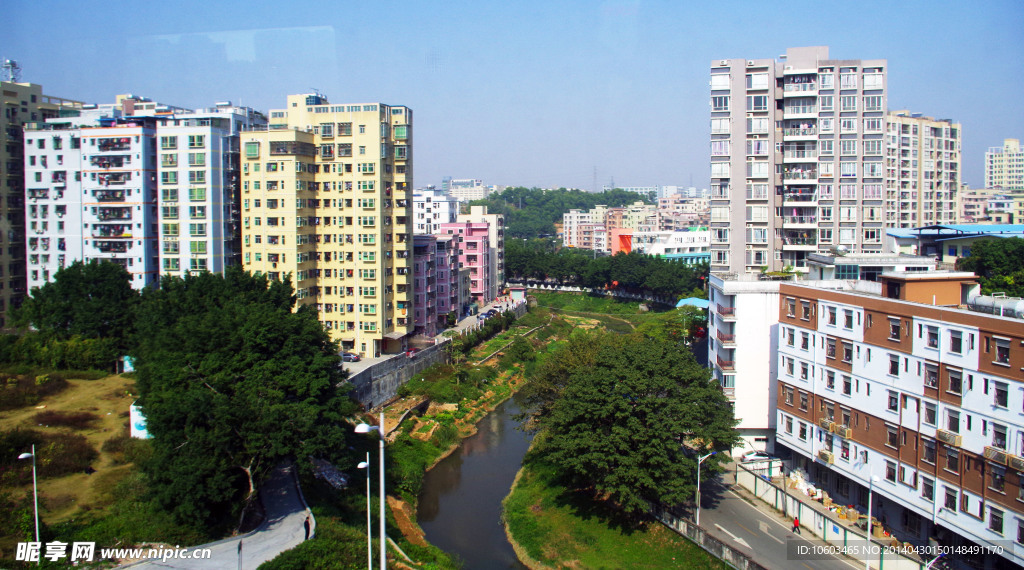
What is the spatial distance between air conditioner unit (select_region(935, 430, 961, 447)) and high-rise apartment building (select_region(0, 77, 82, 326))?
25.3m

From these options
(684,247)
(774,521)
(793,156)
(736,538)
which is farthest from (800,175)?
(684,247)

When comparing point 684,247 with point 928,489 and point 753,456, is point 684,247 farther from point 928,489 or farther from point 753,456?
point 928,489

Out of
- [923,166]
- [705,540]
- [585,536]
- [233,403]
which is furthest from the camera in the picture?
[923,166]

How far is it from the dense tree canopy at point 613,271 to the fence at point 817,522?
22124 mm

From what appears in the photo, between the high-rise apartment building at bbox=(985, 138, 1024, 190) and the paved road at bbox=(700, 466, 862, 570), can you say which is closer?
the paved road at bbox=(700, 466, 862, 570)

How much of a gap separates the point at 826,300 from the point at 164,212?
1821 centimetres

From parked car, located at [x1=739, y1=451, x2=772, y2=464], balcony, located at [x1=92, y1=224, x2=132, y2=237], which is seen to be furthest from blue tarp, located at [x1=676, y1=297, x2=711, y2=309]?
balcony, located at [x1=92, y1=224, x2=132, y2=237]

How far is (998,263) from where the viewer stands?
20.2 m

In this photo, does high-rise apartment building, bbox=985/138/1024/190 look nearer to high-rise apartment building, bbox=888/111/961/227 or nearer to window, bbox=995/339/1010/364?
high-rise apartment building, bbox=888/111/961/227

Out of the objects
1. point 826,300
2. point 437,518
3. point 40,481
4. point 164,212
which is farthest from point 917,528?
point 164,212

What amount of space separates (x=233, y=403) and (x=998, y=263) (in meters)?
20.4

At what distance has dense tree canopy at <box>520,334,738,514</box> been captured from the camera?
11.7 metres

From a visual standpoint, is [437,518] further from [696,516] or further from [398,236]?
[398,236]

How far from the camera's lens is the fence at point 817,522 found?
999 centimetres
